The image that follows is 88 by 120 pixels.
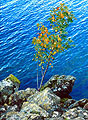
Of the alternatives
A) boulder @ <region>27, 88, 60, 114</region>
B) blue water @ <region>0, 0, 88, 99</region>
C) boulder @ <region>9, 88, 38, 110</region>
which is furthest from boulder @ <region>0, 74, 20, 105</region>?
boulder @ <region>27, 88, 60, 114</region>

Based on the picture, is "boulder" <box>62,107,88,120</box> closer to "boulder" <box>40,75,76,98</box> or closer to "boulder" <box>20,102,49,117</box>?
"boulder" <box>20,102,49,117</box>

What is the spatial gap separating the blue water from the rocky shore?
10.3 feet

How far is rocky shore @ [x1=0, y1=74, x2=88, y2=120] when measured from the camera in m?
19.6

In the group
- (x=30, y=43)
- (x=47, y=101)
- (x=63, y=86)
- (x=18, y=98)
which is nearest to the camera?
(x=47, y=101)

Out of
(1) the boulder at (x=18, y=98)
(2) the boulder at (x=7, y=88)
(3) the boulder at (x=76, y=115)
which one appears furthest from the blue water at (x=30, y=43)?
(3) the boulder at (x=76, y=115)

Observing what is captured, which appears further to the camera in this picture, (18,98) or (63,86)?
(63,86)

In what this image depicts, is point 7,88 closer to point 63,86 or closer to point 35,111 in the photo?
point 63,86

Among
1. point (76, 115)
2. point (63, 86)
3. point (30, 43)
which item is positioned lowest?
point (76, 115)

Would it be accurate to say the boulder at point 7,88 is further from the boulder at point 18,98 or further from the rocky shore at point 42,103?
the boulder at point 18,98

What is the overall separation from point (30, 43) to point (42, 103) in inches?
905

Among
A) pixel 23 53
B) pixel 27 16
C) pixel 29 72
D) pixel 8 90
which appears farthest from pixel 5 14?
pixel 8 90

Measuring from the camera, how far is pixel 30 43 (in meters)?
43.8

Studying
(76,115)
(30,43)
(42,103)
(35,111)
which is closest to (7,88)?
(42,103)

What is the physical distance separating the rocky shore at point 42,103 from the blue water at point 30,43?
3.15 metres
